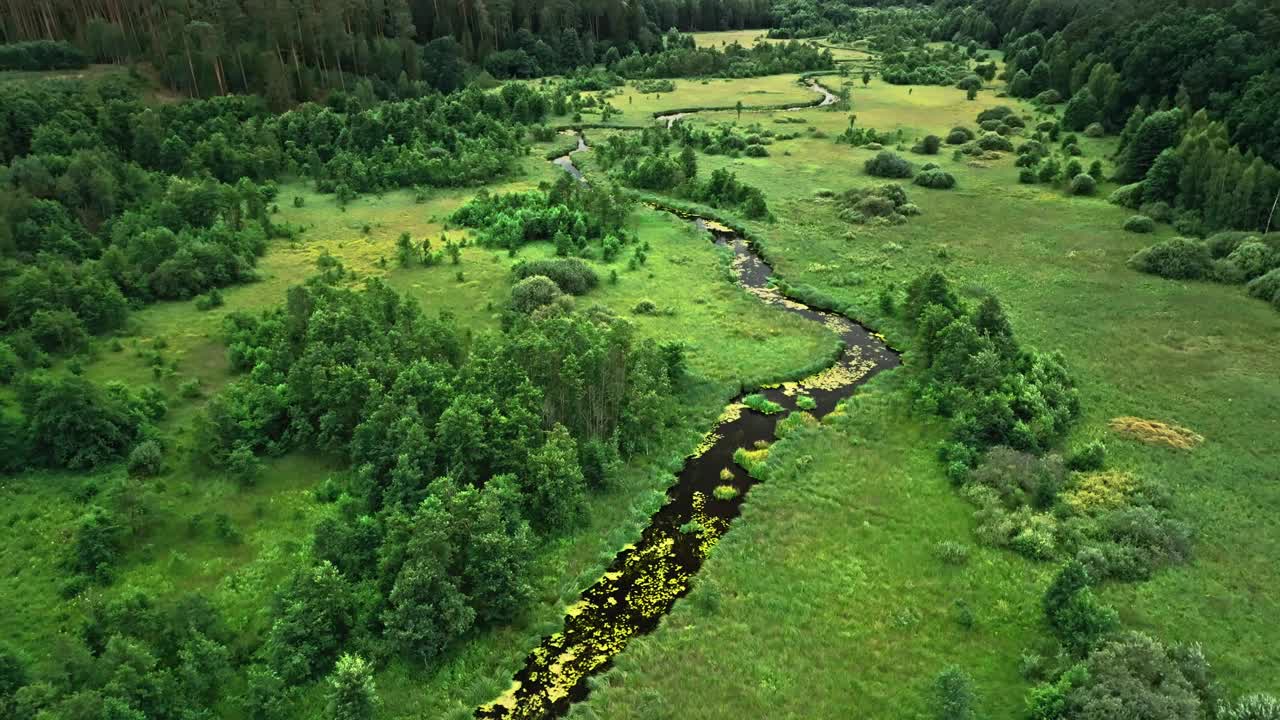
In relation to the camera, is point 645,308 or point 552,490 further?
point 645,308

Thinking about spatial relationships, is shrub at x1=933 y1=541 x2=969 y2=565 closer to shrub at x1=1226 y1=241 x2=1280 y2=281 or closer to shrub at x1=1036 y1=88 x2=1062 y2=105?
shrub at x1=1226 y1=241 x2=1280 y2=281

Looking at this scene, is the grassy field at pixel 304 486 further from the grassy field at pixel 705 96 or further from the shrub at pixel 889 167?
the grassy field at pixel 705 96

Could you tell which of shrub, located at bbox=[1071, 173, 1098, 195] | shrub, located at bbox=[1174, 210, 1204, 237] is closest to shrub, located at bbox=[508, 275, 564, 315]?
shrub, located at bbox=[1174, 210, 1204, 237]

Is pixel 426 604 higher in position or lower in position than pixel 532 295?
lower

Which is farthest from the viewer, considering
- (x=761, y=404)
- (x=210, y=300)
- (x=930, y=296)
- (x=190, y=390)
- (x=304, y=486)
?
(x=210, y=300)

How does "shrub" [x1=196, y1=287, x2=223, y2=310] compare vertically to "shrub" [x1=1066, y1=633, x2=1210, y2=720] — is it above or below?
above

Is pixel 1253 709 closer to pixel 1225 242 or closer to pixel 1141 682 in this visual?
pixel 1141 682

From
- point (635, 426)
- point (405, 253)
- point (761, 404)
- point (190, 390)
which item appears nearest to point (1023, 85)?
point (761, 404)
